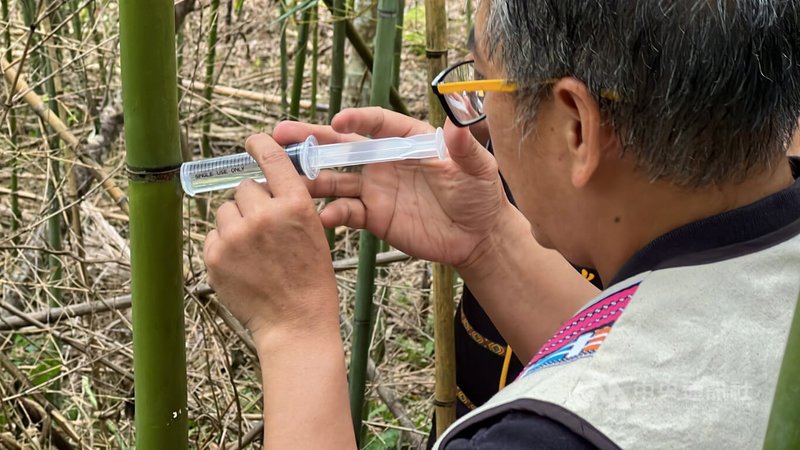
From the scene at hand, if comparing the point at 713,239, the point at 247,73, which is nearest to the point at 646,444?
the point at 713,239

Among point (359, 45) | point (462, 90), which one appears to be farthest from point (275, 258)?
point (359, 45)

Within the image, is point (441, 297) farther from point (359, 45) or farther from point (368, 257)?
point (359, 45)

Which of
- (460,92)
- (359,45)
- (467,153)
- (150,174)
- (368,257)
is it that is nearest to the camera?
(150,174)

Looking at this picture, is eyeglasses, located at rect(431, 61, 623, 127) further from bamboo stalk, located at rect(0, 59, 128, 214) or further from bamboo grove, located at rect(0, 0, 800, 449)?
bamboo stalk, located at rect(0, 59, 128, 214)

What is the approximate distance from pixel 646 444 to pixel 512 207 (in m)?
0.76

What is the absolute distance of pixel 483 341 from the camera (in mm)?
1660

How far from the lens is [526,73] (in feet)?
2.99

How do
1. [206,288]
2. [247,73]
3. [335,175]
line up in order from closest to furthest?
[335,175] < [206,288] < [247,73]

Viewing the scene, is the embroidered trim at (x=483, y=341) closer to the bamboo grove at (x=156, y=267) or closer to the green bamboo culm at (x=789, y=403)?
the bamboo grove at (x=156, y=267)

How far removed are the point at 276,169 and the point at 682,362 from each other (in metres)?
0.54

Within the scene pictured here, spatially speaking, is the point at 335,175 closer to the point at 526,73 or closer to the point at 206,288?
the point at 526,73

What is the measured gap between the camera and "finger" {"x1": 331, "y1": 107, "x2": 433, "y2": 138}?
131 centimetres

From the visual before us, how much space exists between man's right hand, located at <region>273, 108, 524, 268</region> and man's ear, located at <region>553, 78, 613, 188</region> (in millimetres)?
421

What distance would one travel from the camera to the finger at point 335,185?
1.29 metres
